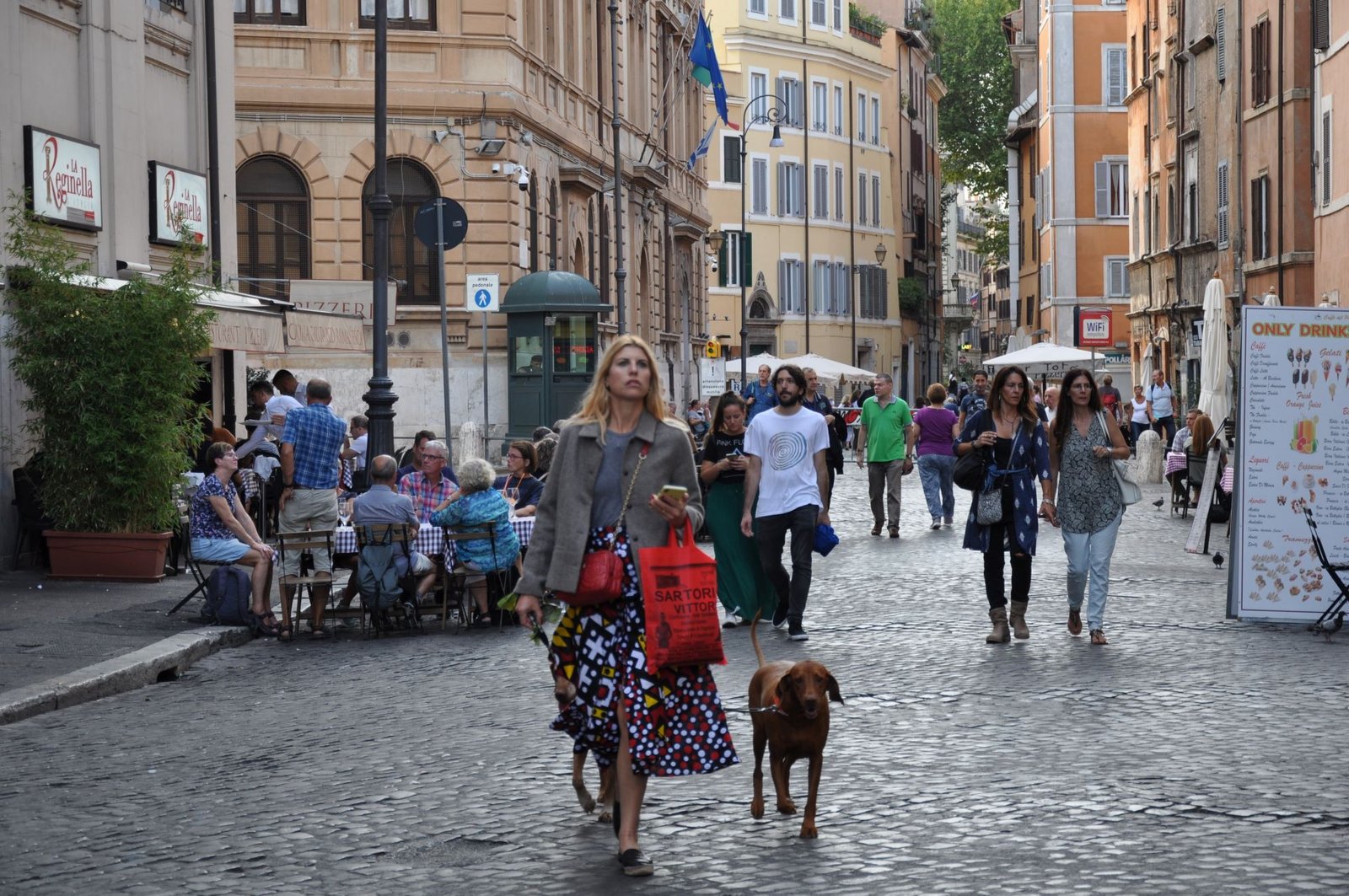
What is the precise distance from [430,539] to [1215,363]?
13.2 meters

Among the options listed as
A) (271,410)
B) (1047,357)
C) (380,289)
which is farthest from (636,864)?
(1047,357)

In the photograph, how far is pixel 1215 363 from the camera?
986 inches

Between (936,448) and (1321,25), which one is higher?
(1321,25)

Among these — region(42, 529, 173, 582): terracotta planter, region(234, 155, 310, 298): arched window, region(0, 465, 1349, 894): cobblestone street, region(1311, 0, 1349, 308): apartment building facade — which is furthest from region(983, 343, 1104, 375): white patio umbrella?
region(0, 465, 1349, 894): cobblestone street

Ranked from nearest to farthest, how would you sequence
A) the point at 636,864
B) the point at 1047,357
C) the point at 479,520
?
the point at 636,864 → the point at 479,520 → the point at 1047,357

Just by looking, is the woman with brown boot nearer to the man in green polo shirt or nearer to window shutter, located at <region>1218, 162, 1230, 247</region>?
the man in green polo shirt

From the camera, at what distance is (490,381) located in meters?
35.6

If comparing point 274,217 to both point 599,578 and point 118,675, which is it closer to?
point 118,675

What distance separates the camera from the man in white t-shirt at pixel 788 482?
44.1 ft

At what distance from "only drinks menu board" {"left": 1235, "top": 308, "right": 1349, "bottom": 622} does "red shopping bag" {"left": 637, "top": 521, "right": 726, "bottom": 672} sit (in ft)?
25.7

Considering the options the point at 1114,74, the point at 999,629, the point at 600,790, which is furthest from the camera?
the point at 1114,74

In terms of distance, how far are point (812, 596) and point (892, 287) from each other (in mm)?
73378

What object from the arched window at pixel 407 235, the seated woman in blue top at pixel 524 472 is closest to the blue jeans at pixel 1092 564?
the seated woman in blue top at pixel 524 472

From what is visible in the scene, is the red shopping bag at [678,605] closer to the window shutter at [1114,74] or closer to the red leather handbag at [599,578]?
the red leather handbag at [599,578]
